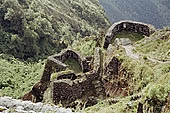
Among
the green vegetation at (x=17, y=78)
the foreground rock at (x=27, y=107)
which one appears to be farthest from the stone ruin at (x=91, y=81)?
the green vegetation at (x=17, y=78)

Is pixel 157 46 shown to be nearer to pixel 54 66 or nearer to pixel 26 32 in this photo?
pixel 54 66

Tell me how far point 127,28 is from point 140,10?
5373 inches

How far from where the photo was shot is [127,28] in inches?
864

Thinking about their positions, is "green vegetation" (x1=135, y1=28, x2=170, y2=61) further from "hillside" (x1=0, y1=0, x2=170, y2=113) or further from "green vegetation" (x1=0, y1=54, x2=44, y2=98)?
"green vegetation" (x1=0, y1=54, x2=44, y2=98)

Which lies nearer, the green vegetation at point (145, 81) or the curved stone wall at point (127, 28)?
the green vegetation at point (145, 81)

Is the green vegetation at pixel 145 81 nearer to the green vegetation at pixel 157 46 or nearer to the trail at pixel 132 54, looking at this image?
the green vegetation at pixel 157 46

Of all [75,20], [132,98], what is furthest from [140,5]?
[132,98]

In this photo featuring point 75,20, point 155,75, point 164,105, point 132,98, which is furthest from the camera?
point 75,20

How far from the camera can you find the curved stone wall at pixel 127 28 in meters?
20.6

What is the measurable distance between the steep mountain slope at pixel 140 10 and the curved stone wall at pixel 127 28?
120 m

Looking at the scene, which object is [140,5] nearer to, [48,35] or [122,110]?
[48,35]

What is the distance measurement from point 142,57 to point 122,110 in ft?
18.5

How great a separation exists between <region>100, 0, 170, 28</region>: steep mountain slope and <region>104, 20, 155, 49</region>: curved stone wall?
11961 centimetres

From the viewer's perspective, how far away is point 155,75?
12.6 m
